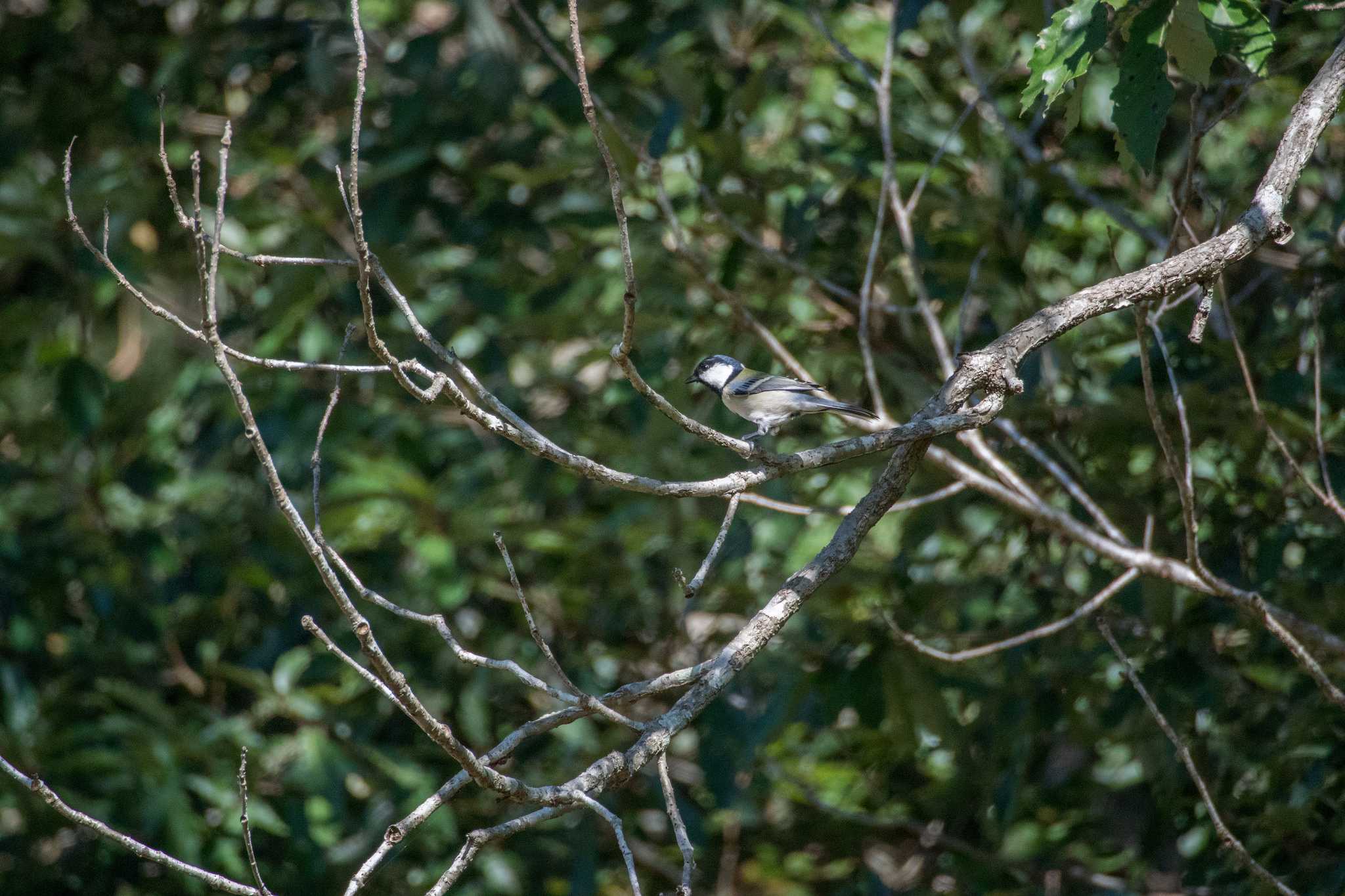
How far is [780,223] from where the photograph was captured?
153 inches

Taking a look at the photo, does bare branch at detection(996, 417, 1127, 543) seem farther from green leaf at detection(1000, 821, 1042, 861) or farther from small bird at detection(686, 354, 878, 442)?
green leaf at detection(1000, 821, 1042, 861)

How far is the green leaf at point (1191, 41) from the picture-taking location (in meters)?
2.35

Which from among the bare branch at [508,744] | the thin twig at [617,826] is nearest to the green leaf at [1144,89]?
the bare branch at [508,744]

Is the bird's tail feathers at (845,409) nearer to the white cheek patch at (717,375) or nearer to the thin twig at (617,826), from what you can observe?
the white cheek patch at (717,375)

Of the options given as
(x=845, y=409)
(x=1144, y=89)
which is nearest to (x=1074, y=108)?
(x=1144, y=89)

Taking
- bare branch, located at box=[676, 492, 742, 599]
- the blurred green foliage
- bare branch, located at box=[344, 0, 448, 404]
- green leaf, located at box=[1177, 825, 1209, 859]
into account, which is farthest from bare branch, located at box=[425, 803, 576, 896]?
green leaf, located at box=[1177, 825, 1209, 859]

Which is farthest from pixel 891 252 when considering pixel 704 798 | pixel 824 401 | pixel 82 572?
pixel 82 572

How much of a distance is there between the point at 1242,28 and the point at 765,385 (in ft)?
4.85

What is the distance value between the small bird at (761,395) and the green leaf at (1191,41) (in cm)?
99

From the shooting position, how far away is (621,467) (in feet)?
14.2

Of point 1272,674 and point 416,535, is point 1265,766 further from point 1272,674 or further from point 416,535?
point 416,535

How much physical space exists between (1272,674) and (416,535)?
2706 mm

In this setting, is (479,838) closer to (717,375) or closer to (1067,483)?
(1067,483)

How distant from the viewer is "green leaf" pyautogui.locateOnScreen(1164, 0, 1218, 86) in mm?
2354
